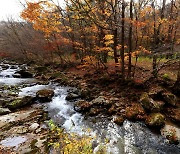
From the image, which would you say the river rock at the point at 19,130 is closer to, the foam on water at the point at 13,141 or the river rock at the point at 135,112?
the foam on water at the point at 13,141

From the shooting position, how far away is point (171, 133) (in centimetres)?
693

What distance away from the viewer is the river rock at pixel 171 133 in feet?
21.9

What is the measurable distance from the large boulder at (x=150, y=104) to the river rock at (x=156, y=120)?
431mm

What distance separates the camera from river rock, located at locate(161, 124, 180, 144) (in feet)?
21.9

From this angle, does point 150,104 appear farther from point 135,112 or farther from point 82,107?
point 82,107

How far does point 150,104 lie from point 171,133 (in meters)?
1.83

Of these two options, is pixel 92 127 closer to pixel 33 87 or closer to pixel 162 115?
pixel 162 115

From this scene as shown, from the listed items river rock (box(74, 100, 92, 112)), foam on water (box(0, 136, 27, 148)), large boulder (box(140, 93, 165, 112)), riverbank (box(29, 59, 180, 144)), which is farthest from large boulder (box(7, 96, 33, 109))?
large boulder (box(140, 93, 165, 112))

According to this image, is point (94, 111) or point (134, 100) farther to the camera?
point (134, 100)

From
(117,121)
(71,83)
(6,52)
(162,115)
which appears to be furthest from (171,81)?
(6,52)

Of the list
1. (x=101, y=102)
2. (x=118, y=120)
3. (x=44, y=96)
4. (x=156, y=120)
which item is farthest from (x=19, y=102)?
(x=156, y=120)

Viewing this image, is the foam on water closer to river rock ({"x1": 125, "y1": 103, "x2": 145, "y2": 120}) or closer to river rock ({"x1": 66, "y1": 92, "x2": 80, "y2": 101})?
river rock ({"x1": 66, "y1": 92, "x2": 80, "y2": 101})

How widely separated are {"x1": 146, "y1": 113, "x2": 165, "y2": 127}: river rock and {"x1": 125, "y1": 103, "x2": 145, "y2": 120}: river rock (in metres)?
0.42

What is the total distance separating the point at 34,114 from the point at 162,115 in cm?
648
